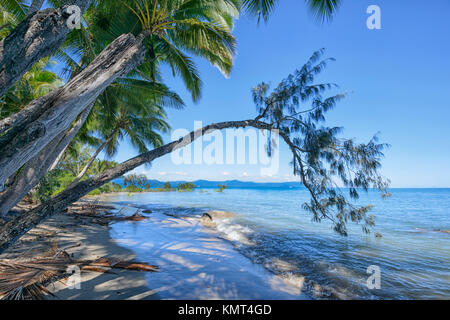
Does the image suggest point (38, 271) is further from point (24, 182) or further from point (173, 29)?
point (173, 29)

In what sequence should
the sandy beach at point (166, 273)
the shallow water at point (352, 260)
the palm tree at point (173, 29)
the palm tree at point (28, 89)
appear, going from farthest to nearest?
the palm tree at point (28, 89)
the palm tree at point (173, 29)
the shallow water at point (352, 260)
the sandy beach at point (166, 273)

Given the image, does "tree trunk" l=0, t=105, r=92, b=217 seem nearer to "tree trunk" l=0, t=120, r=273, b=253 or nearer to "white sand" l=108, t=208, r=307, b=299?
"tree trunk" l=0, t=120, r=273, b=253

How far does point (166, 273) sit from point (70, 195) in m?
2.05

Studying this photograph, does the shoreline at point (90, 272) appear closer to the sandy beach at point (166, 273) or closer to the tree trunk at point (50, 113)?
the sandy beach at point (166, 273)

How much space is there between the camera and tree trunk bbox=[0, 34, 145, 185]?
1.79 meters

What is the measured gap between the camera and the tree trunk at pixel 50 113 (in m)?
1.79

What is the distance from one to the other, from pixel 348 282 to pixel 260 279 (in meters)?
1.88

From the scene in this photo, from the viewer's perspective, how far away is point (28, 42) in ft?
6.43

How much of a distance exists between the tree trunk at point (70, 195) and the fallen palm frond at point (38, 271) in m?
0.49

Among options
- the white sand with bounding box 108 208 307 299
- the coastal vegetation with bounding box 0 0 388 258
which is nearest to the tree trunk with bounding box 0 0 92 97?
the coastal vegetation with bounding box 0 0 388 258

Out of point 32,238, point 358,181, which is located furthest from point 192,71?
point 32,238

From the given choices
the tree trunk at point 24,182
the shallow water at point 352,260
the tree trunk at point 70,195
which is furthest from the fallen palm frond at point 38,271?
the shallow water at point 352,260

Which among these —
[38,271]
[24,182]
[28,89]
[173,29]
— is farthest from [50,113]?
[28,89]
